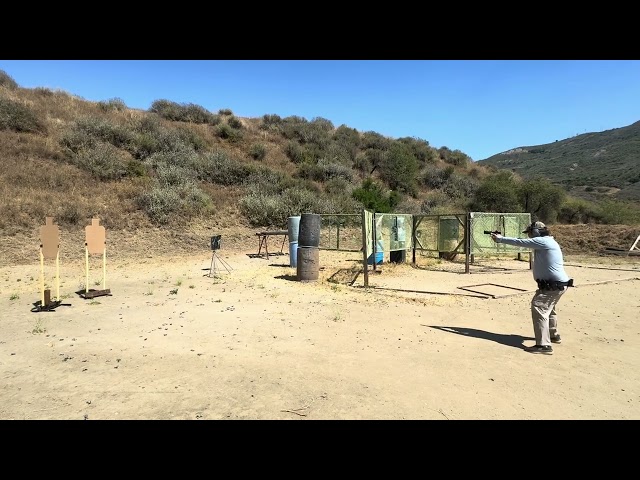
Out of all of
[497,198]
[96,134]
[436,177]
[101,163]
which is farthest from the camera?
[436,177]

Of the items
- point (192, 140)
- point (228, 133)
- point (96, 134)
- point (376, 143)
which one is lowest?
point (96, 134)

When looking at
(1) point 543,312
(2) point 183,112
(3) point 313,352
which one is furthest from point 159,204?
(2) point 183,112

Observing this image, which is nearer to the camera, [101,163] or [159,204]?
[159,204]

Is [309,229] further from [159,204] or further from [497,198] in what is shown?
[497,198]

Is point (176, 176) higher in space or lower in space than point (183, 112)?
lower

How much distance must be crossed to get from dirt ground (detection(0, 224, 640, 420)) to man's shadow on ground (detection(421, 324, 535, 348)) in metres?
0.05

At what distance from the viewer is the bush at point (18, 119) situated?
23672 mm

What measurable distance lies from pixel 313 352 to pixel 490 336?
2.87m

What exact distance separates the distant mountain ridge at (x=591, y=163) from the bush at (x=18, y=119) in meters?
48.9

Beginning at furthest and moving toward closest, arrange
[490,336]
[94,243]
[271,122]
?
[271,122], [94,243], [490,336]

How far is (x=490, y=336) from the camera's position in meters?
6.63

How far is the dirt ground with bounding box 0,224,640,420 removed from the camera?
408 centimetres
